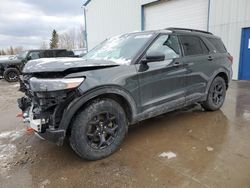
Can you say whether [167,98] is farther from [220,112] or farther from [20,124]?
[20,124]

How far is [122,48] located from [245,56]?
7.32 m

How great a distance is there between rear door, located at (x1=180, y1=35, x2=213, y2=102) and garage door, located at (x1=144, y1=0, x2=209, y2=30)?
6.48 m

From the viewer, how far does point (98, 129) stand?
9.38 feet

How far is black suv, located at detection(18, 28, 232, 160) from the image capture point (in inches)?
100

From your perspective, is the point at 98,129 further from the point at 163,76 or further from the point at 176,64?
the point at 176,64

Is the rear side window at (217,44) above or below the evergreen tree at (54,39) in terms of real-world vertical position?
below

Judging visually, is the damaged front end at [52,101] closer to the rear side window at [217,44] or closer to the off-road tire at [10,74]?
the rear side window at [217,44]

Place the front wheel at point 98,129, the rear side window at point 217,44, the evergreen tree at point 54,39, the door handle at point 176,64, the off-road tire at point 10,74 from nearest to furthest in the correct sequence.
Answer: the front wheel at point 98,129 < the door handle at point 176,64 < the rear side window at point 217,44 < the off-road tire at point 10,74 < the evergreen tree at point 54,39

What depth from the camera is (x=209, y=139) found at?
346 cm

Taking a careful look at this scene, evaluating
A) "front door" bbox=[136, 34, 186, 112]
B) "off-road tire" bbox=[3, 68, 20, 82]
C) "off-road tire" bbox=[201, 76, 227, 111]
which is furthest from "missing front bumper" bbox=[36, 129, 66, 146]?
"off-road tire" bbox=[3, 68, 20, 82]

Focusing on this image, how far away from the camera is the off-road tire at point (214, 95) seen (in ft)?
15.1

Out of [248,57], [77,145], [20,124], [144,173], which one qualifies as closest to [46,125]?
[77,145]

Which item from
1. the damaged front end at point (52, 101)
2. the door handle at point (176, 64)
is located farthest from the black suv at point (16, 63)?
the damaged front end at point (52, 101)

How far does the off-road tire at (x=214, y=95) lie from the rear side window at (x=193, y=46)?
2.46 feet
